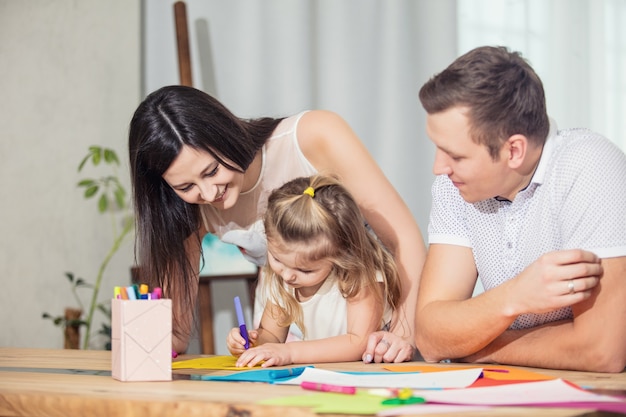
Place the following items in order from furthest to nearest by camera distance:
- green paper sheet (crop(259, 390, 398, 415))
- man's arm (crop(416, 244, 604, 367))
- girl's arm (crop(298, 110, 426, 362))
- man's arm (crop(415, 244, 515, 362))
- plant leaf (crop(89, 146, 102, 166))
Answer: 1. plant leaf (crop(89, 146, 102, 166))
2. girl's arm (crop(298, 110, 426, 362))
3. man's arm (crop(415, 244, 515, 362))
4. man's arm (crop(416, 244, 604, 367))
5. green paper sheet (crop(259, 390, 398, 415))

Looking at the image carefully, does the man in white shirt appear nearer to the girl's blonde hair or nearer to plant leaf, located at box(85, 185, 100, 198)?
the girl's blonde hair

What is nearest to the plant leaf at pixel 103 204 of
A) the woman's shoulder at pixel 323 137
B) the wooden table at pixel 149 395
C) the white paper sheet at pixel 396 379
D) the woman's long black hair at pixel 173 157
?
the woman's long black hair at pixel 173 157

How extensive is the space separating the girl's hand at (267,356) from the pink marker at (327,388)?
0.38 m

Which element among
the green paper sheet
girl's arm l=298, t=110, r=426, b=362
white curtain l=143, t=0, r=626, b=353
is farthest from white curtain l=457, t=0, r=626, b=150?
the green paper sheet

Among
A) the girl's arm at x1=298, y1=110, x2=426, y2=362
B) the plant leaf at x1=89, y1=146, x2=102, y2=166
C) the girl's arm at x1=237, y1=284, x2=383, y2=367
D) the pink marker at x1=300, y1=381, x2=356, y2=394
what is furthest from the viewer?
the plant leaf at x1=89, y1=146, x2=102, y2=166

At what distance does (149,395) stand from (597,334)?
70cm

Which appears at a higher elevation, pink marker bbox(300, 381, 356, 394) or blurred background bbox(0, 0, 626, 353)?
blurred background bbox(0, 0, 626, 353)

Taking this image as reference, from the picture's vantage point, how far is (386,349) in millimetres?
1530

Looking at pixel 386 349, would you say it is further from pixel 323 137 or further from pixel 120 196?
pixel 120 196

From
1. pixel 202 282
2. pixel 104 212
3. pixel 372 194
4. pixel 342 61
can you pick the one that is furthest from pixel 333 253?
pixel 104 212

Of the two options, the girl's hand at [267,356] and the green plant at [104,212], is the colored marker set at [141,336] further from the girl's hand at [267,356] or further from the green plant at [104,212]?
the green plant at [104,212]

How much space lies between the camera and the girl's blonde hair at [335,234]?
1686mm

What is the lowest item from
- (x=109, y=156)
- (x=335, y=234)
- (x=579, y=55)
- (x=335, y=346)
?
(x=335, y=346)

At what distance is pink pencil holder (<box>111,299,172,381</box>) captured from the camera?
123 centimetres
